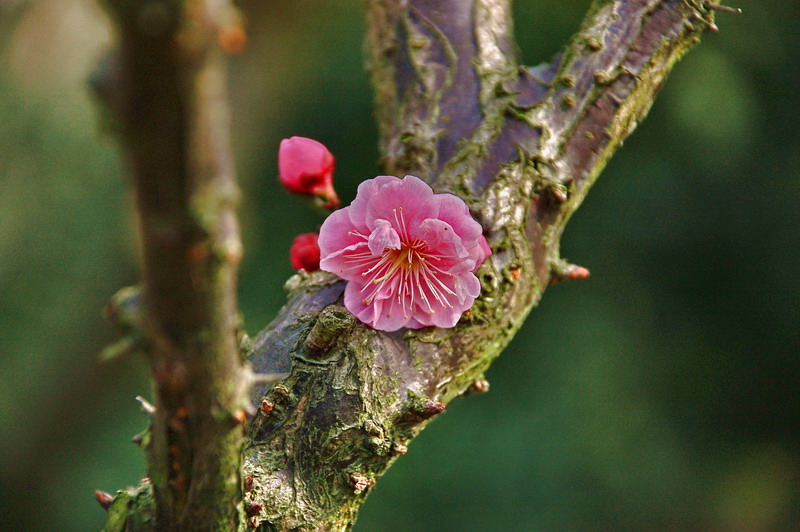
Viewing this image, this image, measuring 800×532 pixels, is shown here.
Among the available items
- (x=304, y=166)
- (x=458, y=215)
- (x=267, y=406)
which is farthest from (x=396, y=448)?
(x=304, y=166)

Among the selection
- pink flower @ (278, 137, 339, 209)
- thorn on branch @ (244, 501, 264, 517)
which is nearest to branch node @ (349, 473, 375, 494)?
thorn on branch @ (244, 501, 264, 517)

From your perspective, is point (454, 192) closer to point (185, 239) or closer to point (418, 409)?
point (418, 409)

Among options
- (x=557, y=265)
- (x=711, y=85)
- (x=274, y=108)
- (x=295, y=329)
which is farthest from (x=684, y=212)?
(x=295, y=329)

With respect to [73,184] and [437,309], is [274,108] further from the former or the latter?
[437,309]

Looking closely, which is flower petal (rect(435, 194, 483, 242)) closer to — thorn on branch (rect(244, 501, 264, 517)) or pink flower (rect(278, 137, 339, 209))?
pink flower (rect(278, 137, 339, 209))

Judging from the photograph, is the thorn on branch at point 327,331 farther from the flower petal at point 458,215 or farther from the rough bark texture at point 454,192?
the flower petal at point 458,215

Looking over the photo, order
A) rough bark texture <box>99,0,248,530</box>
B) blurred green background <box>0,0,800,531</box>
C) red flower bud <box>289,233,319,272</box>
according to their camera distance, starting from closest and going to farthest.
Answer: rough bark texture <box>99,0,248,530</box>, red flower bud <box>289,233,319,272</box>, blurred green background <box>0,0,800,531</box>

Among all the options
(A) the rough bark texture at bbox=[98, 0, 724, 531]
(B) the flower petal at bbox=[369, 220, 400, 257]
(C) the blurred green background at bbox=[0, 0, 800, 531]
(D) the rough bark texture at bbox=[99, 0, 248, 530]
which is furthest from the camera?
(C) the blurred green background at bbox=[0, 0, 800, 531]
